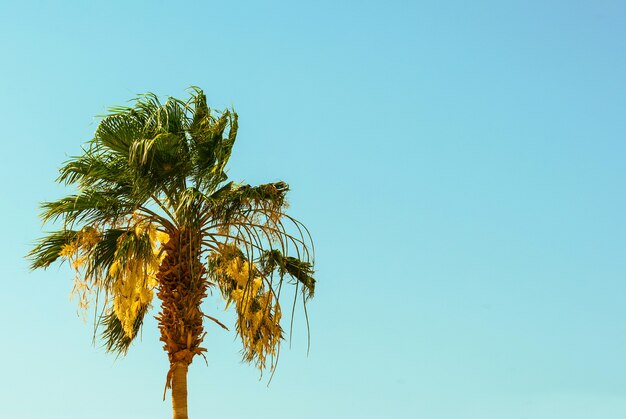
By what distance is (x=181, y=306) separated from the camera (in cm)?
1584

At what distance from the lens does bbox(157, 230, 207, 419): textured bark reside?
617 inches

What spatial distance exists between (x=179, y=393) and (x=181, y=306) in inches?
57.5

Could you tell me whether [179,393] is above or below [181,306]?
below

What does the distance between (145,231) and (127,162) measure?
127cm

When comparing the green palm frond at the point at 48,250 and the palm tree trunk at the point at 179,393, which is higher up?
the green palm frond at the point at 48,250

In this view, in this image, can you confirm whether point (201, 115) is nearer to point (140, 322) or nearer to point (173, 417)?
point (140, 322)

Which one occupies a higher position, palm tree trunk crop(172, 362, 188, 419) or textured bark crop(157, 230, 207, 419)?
textured bark crop(157, 230, 207, 419)

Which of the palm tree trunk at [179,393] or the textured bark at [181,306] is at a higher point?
the textured bark at [181,306]

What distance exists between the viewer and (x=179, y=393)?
15594 mm

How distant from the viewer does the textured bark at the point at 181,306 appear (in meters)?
15.7

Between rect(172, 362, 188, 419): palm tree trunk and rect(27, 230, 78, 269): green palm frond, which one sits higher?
rect(27, 230, 78, 269): green palm frond

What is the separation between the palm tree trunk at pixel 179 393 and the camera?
15.6 metres

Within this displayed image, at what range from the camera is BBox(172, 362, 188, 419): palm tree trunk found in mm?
15594

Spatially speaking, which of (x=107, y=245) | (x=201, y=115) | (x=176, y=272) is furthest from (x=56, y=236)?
(x=201, y=115)
